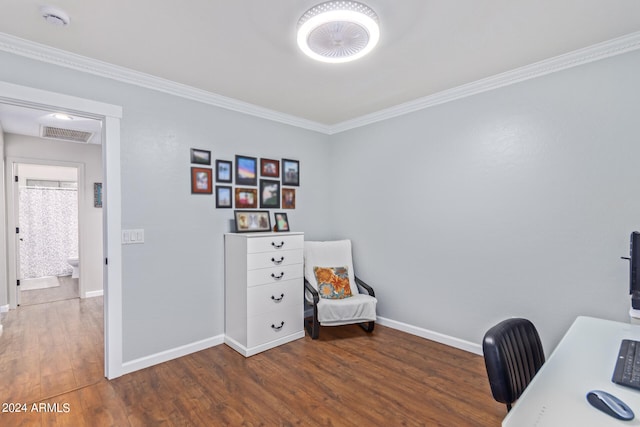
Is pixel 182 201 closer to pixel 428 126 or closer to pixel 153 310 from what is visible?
pixel 153 310

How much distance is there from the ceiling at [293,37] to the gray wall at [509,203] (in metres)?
0.40

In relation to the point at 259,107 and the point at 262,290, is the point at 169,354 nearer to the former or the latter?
the point at 262,290

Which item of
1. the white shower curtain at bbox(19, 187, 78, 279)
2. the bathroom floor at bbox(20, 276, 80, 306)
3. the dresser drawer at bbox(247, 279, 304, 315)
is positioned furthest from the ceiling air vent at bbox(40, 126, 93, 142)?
the dresser drawer at bbox(247, 279, 304, 315)

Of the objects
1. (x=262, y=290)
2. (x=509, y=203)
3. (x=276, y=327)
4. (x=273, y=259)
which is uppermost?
(x=509, y=203)

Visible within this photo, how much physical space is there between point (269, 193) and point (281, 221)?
13.8 inches

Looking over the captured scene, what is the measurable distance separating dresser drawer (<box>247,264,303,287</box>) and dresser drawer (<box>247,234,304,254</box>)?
19 centimetres

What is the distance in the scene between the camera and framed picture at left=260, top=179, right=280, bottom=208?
351 centimetres

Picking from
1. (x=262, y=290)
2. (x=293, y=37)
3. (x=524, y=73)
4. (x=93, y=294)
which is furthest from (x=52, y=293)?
(x=524, y=73)

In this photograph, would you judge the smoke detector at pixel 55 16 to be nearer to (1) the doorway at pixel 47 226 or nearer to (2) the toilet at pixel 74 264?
(1) the doorway at pixel 47 226

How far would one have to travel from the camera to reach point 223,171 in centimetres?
316

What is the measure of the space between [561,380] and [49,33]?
10.7 feet

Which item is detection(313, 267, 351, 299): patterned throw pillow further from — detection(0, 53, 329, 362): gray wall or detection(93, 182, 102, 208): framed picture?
detection(93, 182, 102, 208): framed picture

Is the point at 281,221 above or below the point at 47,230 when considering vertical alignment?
above

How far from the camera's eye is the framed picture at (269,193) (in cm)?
351
